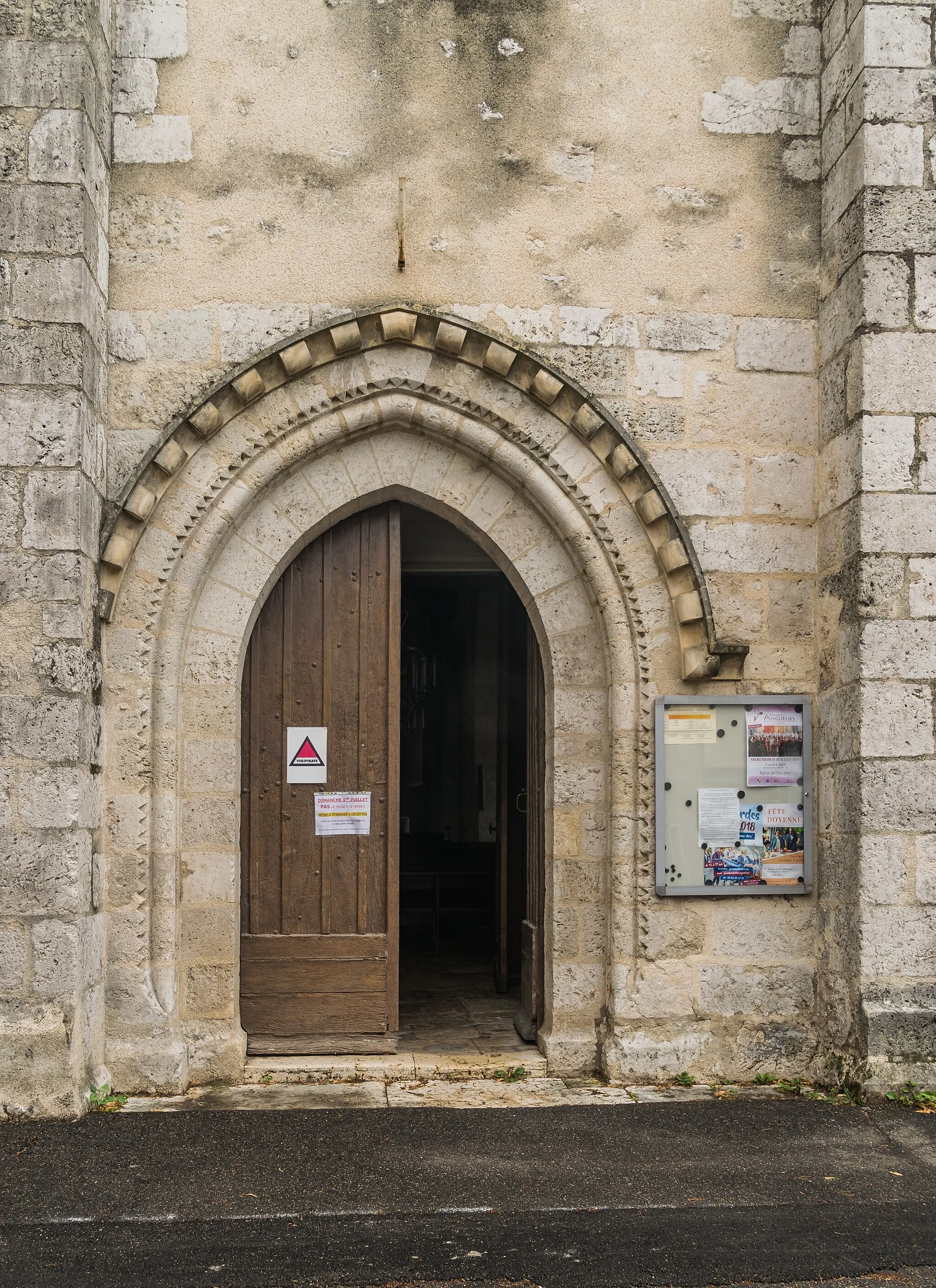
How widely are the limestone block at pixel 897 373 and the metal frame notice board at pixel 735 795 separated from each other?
1.20m

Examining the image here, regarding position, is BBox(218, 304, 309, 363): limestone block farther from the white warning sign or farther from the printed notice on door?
the printed notice on door

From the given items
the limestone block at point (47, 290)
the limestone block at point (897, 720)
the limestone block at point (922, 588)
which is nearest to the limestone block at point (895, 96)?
the limestone block at point (922, 588)

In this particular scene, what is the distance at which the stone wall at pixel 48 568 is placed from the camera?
4191 mm

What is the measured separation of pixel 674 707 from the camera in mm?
4789

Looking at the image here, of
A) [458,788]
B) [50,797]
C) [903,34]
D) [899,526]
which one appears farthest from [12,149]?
[458,788]

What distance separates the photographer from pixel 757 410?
4.91 m

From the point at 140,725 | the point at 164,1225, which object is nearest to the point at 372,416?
the point at 140,725

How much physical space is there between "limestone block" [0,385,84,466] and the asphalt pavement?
7.66 ft

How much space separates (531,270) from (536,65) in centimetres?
86

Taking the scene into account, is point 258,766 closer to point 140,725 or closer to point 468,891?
point 140,725

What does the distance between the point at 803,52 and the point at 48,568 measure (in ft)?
12.1

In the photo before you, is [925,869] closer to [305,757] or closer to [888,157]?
[305,757]

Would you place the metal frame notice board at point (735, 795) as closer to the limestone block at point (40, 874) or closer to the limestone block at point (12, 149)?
the limestone block at point (40, 874)

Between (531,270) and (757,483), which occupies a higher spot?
(531,270)
